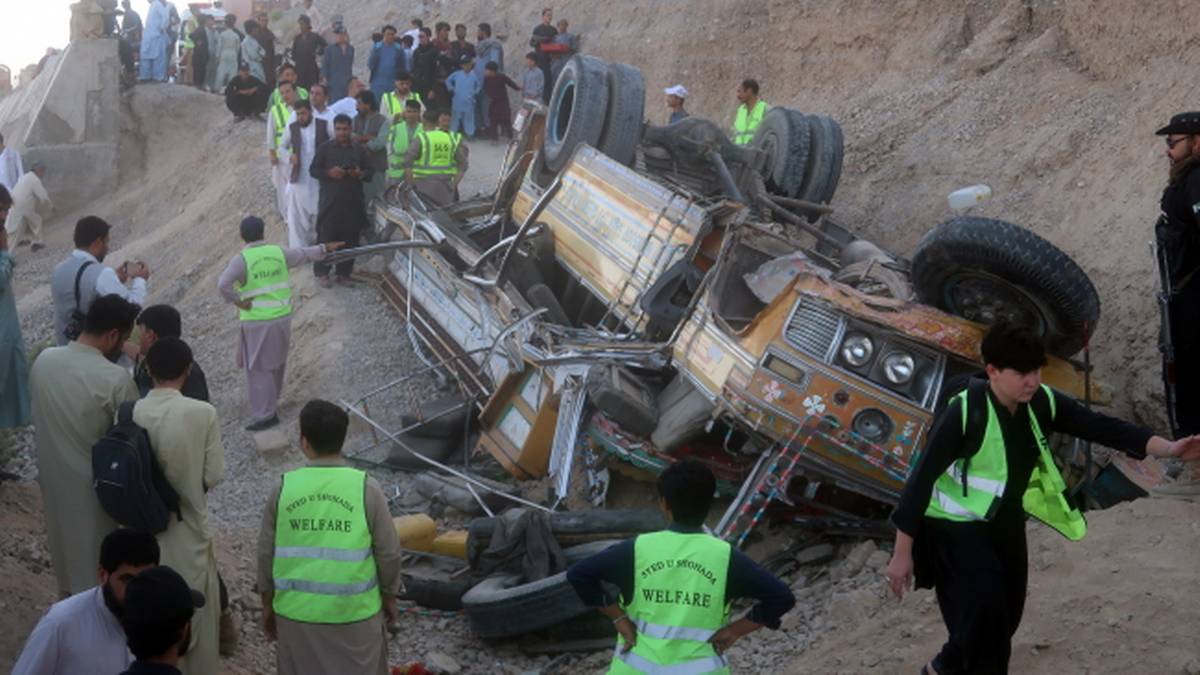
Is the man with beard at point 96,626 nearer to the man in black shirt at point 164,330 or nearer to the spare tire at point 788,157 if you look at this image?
the man in black shirt at point 164,330

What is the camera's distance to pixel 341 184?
12453 mm

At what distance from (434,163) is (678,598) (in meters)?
9.88

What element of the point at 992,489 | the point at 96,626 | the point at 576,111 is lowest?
the point at 96,626

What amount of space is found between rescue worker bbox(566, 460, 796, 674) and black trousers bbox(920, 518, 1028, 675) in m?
0.67

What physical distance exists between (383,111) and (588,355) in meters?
9.53

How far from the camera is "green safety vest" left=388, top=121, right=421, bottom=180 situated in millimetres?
13336

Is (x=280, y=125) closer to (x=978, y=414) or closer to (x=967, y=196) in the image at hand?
(x=967, y=196)

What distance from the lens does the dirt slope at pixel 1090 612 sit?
17.7 ft

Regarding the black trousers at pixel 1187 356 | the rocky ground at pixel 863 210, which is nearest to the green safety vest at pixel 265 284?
the rocky ground at pixel 863 210

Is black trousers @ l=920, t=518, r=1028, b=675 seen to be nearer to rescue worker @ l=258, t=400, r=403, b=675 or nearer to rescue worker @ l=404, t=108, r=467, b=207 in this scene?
rescue worker @ l=258, t=400, r=403, b=675

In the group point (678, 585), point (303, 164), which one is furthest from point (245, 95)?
point (678, 585)

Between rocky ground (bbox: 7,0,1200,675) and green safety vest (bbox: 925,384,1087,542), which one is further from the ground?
green safety vest (bbox: 925,384,1087,542)

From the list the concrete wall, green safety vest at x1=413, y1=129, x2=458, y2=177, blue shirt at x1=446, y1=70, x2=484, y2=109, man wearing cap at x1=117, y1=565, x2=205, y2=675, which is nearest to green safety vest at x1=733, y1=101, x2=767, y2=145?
green safety vest at x1=413, y1=129, x2=458, y2=177

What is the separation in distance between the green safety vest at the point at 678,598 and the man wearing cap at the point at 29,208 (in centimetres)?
1827
